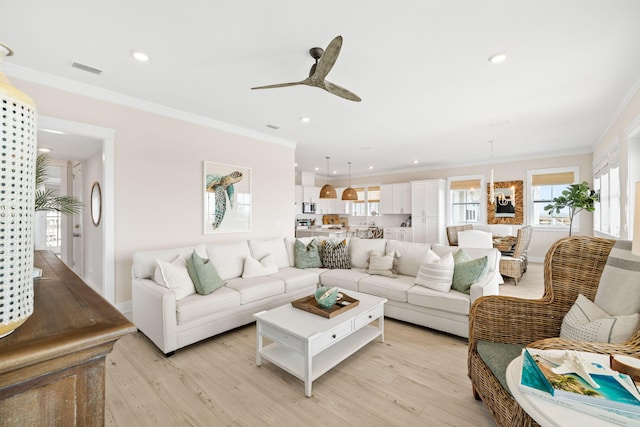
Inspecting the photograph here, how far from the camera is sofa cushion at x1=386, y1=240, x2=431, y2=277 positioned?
3695 millimetres

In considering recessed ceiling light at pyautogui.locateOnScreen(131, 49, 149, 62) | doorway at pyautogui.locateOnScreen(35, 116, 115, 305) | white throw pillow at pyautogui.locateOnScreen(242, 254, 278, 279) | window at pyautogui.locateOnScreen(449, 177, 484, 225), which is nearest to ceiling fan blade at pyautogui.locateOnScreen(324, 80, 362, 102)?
recessed ceiling light at pyautogui.locateOnScreen(131, 49, 149, 62)

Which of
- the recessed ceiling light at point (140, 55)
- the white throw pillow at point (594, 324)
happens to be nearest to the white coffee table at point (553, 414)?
the white throw pillow at point (594, 324)

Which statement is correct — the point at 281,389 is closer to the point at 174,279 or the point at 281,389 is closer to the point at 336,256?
the point at 174,279

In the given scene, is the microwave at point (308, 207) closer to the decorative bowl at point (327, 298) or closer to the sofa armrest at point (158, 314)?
the sofa armrest at point (158, 314)

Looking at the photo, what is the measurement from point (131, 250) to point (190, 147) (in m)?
1.62

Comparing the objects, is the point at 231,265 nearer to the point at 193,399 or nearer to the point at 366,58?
the point at 193,399

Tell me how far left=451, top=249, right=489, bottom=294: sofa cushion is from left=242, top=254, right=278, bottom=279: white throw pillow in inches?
88.8

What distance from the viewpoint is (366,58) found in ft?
8.56

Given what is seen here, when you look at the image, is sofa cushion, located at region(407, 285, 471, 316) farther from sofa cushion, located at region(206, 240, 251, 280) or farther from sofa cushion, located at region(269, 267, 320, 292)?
sofa cushion, located at region(206, 240, 251, 280)

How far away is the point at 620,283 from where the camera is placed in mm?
1515

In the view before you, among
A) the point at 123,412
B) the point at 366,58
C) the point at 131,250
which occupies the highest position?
the point at 366,58

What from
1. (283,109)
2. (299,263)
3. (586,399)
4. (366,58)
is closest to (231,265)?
(299,263)

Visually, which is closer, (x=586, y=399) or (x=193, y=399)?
(x=586, y=399)

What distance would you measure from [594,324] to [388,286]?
2.01 meters
